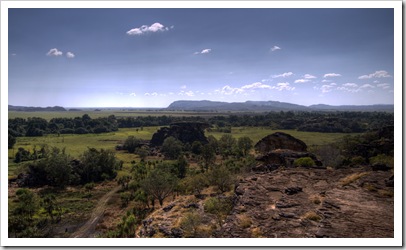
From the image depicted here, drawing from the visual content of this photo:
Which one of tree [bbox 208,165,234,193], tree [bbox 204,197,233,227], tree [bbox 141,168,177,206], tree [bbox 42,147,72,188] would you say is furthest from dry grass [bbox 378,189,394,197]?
tree [bbox 42,147,72,188]

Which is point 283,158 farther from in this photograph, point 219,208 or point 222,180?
point 219,208

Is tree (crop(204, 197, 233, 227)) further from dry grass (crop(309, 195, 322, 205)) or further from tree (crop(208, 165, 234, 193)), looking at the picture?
tree (crop(208, 165, 234, 193))

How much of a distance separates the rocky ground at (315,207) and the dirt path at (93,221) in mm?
9509

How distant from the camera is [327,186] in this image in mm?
12789

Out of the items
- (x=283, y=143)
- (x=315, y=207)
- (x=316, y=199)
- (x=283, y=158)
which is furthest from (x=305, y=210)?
(x=283, y=143)

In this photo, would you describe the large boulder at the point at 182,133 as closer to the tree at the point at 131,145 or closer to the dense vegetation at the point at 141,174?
the dense vegetation at the point at 141,174

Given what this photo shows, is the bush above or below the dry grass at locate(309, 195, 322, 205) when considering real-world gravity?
above

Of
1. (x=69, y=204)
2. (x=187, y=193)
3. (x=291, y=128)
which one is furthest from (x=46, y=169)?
(x=291, y=128)

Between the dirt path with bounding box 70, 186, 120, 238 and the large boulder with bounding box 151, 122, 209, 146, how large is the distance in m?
31.5

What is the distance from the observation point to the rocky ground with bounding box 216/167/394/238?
9039 mm

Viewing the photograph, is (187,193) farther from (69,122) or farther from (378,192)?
(69,122)

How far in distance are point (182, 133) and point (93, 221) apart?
3934 centimetres

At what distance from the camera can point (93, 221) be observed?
18062 mm

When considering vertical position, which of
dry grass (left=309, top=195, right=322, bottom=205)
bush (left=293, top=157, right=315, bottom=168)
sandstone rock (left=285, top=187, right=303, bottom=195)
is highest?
bush (left=293, top=157, right=315, bottom=168)
